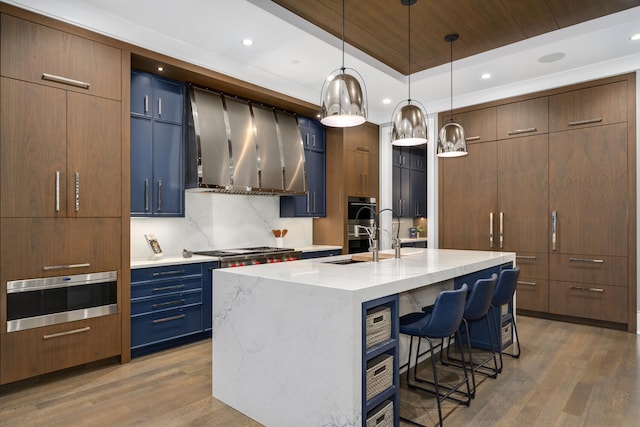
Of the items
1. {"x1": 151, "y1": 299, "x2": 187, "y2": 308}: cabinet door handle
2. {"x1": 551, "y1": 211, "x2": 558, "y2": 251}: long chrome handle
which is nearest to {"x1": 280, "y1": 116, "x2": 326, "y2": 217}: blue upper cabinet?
{"x1": 151, "y1": 299, "x2": 187, "y2": 308}: cabinet door handle

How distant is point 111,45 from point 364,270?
2759mm

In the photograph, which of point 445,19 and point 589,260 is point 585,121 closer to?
point 589,260

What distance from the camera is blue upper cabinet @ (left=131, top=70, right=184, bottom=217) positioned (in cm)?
368

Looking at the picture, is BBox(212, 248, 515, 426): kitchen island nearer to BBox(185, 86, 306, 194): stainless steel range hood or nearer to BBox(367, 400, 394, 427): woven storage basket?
BBox(367, 400, 394, 427): woven storage basket

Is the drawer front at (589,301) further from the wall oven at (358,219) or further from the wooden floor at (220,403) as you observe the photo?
the wall oven at (358,219)

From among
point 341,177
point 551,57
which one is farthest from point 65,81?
point 551,57

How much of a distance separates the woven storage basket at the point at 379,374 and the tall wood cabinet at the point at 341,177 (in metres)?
3.41

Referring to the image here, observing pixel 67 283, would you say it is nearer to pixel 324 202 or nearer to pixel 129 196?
pixel 129 196

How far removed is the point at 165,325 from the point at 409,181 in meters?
4.95

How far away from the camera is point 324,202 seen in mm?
5789

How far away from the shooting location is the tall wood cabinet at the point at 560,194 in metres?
4.34

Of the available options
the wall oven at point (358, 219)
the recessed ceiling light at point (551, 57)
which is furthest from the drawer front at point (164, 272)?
the recessed ceiling light at point (551, 57)

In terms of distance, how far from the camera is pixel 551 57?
4184 mm

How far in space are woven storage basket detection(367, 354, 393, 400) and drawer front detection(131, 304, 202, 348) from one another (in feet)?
7.44
